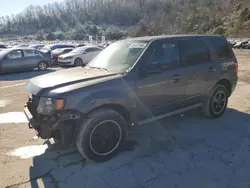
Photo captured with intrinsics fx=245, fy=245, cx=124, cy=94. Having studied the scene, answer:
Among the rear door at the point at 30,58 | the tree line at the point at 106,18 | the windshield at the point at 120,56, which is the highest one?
the tree line at the point at 106,18

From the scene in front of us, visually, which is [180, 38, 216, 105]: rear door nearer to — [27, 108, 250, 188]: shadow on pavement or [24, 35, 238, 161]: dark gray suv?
[24, 35, 238, 161]: dark gray suv

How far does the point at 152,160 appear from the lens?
377 centimetres

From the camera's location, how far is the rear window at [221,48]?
527cm

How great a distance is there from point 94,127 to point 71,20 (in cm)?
14084

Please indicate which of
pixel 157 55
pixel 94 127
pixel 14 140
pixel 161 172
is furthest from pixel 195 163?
pixel 14 140

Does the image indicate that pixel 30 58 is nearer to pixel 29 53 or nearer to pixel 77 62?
pixel 29 53

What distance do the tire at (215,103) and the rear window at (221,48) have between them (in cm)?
68

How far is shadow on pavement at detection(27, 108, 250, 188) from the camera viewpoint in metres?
3.34

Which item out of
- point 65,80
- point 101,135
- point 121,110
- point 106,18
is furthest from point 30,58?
point 106,18

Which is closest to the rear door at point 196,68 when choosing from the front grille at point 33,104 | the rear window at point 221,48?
the rear window at point 221,48

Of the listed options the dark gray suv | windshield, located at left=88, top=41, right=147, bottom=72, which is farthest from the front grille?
windshield, located at left=88, top=41, right=147, bottom=72

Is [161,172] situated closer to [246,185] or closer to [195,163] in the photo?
[195,163]

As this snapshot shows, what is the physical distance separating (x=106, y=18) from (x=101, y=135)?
135258 millimetres

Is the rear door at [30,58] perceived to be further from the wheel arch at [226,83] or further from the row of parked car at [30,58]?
the wheel arch at [226,83]
